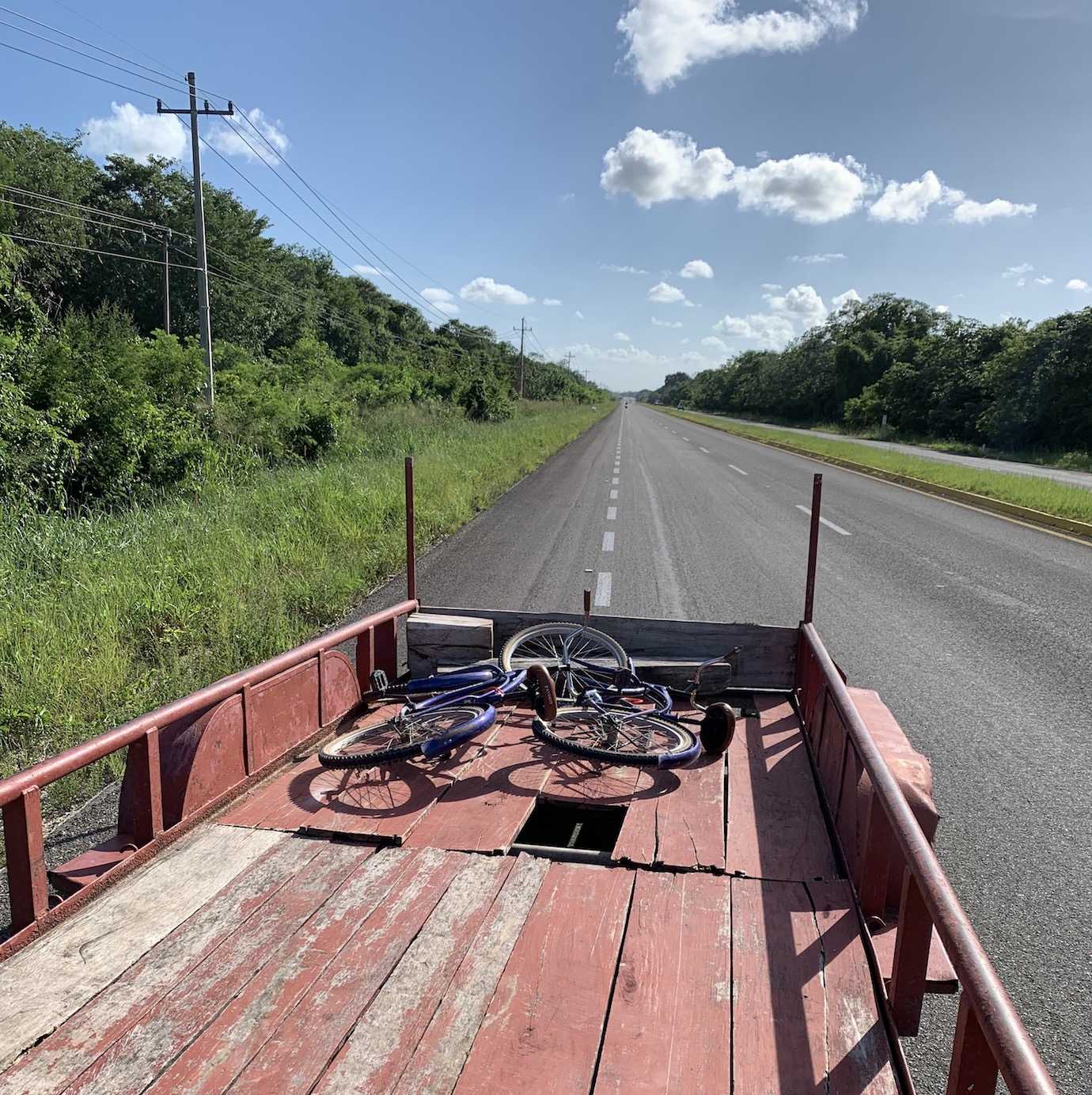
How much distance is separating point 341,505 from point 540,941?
9.01 meters

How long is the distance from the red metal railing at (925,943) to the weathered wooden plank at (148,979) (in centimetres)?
203

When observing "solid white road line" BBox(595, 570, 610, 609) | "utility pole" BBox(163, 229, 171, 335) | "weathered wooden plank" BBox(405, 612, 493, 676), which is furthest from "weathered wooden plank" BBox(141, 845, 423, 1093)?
"utility pole" BBox(163, 229, 171, 335)

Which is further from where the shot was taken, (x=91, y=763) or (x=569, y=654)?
(x=569, y=654)

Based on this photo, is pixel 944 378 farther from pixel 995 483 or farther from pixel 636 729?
pixel 636 729

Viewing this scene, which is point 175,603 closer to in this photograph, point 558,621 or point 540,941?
point 558,621

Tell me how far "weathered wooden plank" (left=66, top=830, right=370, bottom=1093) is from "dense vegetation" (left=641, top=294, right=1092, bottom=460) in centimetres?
3276

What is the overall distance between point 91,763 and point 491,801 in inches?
63.0

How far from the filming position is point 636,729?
156 inches

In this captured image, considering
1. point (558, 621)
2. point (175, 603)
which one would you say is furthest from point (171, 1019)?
point (175, 603)

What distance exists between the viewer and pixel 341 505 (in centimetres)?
1074

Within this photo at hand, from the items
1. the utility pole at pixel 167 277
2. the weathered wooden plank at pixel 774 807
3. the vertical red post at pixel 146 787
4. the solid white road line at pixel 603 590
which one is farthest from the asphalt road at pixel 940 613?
the utility pole at pixel 167 277

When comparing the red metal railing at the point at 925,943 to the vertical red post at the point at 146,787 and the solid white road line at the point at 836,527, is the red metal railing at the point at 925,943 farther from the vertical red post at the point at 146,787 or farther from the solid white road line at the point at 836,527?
the solid white road line at the point at 836,527

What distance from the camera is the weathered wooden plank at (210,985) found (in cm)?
190

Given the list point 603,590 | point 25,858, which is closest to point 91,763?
point 25,858
